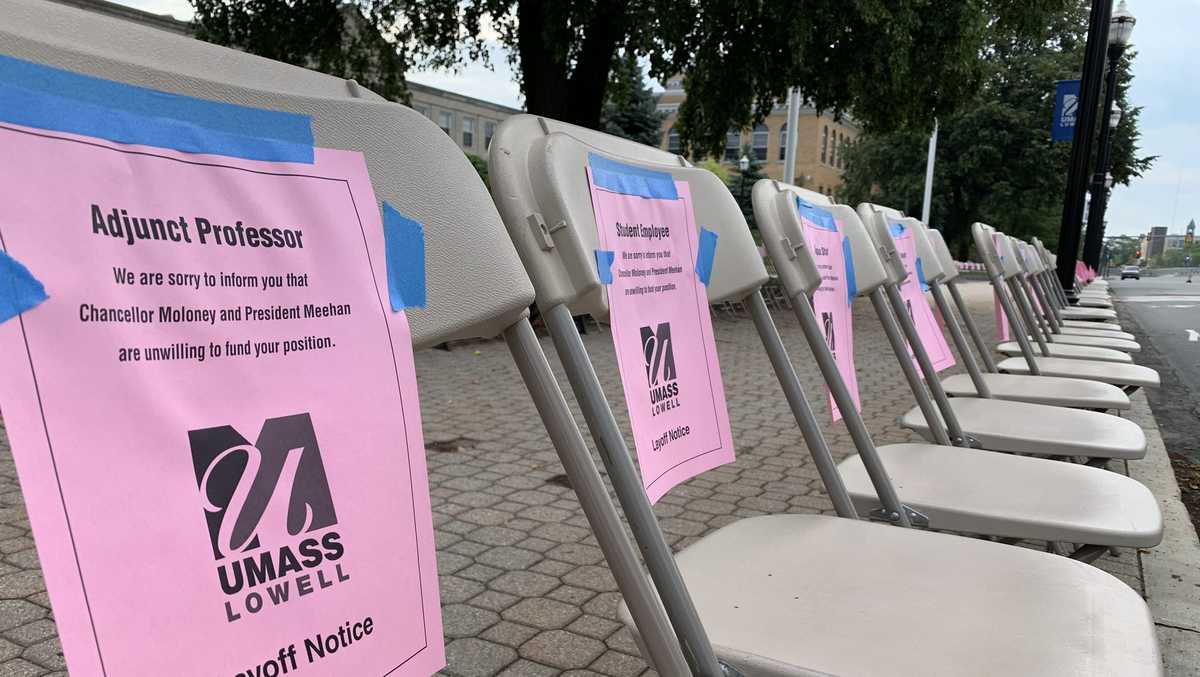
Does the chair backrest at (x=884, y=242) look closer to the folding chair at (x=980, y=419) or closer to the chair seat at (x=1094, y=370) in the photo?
the folding chair at (x=980, y=419)

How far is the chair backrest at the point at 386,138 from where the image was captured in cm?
77

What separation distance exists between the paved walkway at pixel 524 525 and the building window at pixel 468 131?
55.6m

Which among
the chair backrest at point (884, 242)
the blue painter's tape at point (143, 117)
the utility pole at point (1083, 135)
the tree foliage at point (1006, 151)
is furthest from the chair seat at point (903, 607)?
the tree foliage at point (1006, 151)

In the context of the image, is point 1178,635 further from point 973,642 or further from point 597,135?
point 597,135

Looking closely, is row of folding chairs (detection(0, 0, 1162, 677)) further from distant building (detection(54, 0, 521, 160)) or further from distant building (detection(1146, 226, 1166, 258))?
distant building (detection(1146, 226, 1166, 258))

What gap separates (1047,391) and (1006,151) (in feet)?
109

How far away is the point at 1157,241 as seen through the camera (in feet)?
321

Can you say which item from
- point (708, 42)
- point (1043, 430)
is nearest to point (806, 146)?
point (708, 42)

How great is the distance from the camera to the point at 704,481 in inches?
159

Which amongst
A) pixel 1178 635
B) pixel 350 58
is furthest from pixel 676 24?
pixel 1178 635

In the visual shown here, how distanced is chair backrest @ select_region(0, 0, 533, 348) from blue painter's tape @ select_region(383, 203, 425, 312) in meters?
0.01

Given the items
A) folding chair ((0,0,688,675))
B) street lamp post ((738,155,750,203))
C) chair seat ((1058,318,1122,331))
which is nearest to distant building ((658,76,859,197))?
street lamp post ((738,155,750,203))

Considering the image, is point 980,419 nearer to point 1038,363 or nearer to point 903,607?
point 903,607

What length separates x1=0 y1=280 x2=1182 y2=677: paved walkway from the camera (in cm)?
232
